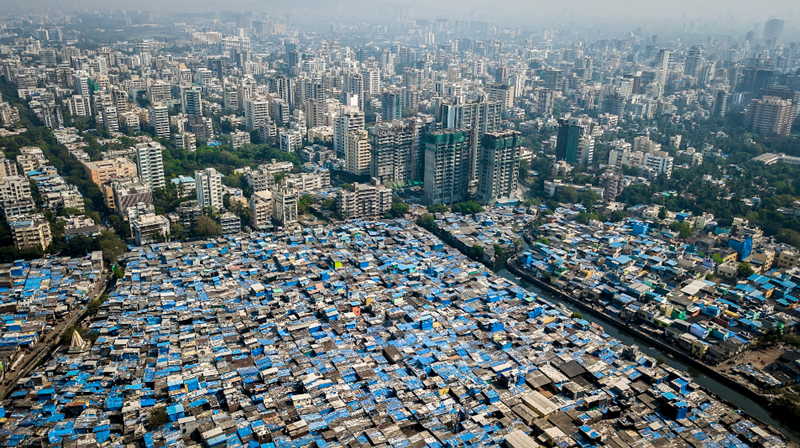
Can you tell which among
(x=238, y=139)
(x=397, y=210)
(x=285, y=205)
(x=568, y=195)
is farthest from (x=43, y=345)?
(x=568, y=195)

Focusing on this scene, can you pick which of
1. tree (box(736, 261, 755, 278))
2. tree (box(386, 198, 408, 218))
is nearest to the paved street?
tree (box(386, 198, 408, 218))

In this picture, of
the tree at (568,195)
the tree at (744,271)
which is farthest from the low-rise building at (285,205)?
the tree at (744,271)

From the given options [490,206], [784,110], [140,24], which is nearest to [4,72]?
[490,206]

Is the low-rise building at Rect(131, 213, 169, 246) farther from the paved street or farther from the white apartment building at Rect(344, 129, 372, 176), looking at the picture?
the white apartment building at Rect(344, 129, 372, 176)

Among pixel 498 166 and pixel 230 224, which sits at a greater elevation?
pixel 498 166

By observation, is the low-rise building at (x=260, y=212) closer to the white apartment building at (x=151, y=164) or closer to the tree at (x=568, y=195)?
the white apartment building at (x=151, y=164)

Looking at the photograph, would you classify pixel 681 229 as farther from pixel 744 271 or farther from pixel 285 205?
pixel 285 205

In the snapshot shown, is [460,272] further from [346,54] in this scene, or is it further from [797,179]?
[346,54]
